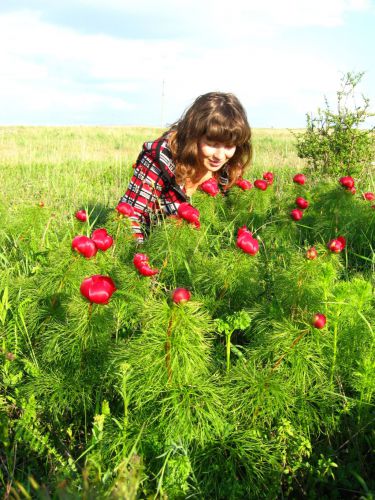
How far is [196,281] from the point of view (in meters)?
2.61

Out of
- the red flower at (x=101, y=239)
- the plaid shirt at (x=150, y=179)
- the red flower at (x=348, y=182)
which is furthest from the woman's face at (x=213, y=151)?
the red flower at (x=101, y=239)

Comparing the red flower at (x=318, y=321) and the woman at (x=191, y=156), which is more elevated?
the woman at (x=191, y=156)

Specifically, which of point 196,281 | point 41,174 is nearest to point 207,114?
point 196,281

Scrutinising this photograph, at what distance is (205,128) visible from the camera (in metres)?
3.84

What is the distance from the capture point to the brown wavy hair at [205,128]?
382 centimetres

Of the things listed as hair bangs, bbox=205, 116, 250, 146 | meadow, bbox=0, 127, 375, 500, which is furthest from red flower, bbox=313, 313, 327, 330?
hair bangs, bbox=205, 116, 250, 146

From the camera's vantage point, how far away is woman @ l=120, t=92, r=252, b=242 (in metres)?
3.84

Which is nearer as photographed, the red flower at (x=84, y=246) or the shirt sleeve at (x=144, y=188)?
the red flower at (x=84, y=246)

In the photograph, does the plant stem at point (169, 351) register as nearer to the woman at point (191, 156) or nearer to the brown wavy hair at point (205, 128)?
the woman at point (191, 156)

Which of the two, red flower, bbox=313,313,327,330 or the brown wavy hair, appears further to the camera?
the brown wavy hair

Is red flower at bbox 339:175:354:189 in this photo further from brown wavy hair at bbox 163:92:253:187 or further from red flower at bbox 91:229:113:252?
red flower at bbox 91:229:113:252

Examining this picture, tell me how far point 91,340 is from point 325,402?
102 centimetres

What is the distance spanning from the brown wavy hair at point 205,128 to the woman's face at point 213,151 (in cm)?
4

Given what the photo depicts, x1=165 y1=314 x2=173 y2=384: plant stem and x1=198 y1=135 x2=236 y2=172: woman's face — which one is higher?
x1=198 y1=135 x2=236 y2=172: woman's face
